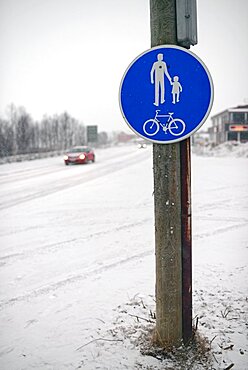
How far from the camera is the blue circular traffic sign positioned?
227cm

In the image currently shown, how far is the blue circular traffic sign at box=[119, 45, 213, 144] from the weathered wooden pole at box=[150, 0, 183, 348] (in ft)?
0.44

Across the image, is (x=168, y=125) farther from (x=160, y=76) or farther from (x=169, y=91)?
(x=160, y=76)

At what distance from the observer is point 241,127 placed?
50.2 metres

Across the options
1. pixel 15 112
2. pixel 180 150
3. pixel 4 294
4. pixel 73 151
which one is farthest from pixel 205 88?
pixel 15 112

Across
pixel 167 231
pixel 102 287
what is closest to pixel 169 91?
pixel 167 231

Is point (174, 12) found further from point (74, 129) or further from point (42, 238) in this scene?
point (74, 129)

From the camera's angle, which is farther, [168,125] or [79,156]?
[79,156]

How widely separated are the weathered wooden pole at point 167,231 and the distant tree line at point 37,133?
4038 cm

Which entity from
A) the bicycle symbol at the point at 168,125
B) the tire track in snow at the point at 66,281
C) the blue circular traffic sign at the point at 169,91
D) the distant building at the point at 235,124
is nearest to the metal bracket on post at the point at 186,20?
the blue circular traffic sign at the point at 169,91

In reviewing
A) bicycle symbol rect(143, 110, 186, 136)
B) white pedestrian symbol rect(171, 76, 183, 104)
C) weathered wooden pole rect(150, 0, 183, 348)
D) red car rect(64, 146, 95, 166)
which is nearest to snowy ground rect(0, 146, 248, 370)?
weathered wooden pole rect(150, 0, 183, 348)

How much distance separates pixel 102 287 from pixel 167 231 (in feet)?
5.69

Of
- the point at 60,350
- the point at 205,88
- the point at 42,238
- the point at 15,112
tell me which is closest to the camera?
the point at 205,88

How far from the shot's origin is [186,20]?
2.26 meters

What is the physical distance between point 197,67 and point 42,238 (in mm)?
4553
